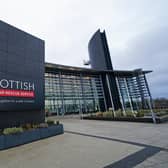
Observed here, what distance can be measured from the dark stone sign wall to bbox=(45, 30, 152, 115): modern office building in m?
15.7

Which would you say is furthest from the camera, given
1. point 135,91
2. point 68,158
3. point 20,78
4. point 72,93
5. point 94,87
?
point 135,91

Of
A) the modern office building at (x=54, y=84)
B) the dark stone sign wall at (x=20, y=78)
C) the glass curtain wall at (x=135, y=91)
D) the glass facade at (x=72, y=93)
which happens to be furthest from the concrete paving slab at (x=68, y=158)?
the glass curtain wall at (x=135, y=91)

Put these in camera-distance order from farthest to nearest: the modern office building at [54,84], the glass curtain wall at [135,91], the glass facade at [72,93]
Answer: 1. the glass curtain wall at [135,91]
2. the glass facade at [72,93]
3. the modern office building at [54,84]

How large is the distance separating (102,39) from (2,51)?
32.1 meters

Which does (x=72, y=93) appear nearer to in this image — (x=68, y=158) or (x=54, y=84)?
(x=54, y=84)

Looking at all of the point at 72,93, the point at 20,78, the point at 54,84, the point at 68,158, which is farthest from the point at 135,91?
the point at 68,158

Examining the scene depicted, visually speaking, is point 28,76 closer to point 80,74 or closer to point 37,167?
point 37,167

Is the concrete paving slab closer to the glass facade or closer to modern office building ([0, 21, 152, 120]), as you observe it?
modern office building ([0, 21, 152, 120])

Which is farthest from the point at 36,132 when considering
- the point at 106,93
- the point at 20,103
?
the point at 106,93

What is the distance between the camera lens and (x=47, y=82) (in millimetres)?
27969

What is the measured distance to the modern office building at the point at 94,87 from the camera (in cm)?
2839

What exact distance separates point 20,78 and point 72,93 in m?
21.3

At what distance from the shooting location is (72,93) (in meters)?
30.7

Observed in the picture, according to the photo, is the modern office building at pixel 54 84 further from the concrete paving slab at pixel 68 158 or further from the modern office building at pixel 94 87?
the concrete paving slab at pixel 68 158
